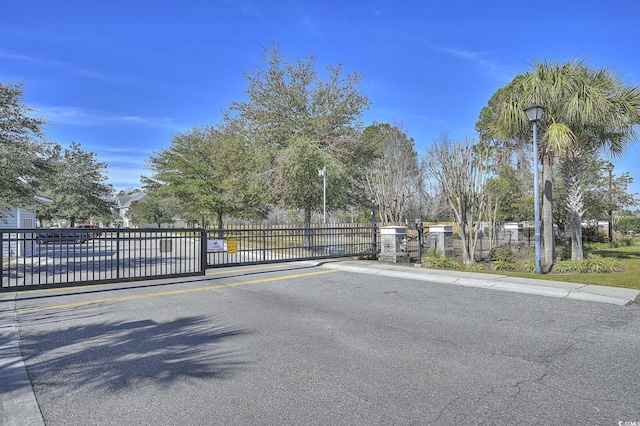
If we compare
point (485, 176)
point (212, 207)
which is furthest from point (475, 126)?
point (212, 207)

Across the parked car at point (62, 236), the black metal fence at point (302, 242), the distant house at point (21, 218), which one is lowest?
the black metal fence at point (302, 242)

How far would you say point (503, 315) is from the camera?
621 cm

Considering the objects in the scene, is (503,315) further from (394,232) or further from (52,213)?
(52,213)

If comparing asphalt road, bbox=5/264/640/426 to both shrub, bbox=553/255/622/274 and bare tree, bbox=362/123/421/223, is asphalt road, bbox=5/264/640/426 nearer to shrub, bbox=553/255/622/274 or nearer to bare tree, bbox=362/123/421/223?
shrub, bbox=553/255/622/274

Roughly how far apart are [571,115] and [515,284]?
624cm

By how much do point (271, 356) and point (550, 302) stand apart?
5650 mm

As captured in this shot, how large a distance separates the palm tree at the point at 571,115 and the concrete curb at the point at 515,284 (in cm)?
383

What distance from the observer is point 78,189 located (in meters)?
31.5

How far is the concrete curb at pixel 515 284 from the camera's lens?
288 inches

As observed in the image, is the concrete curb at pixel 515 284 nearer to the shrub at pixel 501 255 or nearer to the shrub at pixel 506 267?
the shrub at pixel 506 267

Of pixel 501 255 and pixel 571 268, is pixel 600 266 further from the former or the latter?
pixel 501 255

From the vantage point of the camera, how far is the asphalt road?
3.12 metres

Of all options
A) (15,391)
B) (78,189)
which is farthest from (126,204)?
(15,391)

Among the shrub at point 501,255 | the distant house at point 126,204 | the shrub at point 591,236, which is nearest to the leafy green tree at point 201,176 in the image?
the shrub at point 501,255
